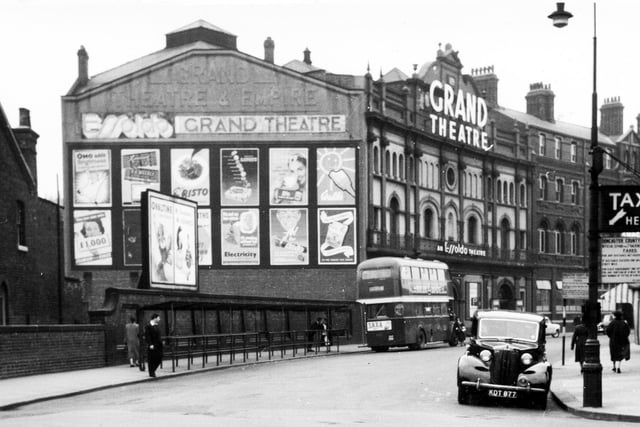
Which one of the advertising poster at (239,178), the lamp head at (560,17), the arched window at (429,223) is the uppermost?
the lamp head at (560,17)

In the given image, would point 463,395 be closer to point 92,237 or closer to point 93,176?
point 92,237

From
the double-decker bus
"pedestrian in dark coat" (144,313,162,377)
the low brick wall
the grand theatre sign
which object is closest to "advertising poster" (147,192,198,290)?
the low brick wall

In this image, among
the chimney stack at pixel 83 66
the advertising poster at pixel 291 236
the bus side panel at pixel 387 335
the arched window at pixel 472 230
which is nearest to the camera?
the bus side panel at pixel 387 335

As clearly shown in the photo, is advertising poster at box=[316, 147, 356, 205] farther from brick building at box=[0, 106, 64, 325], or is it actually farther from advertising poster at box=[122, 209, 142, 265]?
brick building at box=[0, 106, 64, 325]

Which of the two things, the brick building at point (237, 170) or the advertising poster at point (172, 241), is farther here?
the brick building at point (237, 170)

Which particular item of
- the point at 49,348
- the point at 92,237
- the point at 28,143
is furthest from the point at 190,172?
the point at 49,348

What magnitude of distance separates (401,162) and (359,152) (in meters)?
6.08

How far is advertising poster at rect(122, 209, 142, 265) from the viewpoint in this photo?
171 feet

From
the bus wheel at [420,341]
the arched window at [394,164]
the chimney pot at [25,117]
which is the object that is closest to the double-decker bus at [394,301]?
the bus wheel at [420,341]

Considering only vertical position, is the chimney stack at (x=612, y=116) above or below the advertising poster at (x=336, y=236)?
above

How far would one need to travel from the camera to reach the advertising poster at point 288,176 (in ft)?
173

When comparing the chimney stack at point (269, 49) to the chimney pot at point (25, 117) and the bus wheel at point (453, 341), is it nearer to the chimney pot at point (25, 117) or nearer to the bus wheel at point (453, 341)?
the chimney pot at point (25, 117)

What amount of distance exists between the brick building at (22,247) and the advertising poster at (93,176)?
21.4 ft

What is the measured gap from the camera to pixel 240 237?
5247 centimetres
